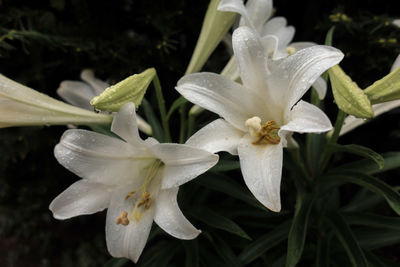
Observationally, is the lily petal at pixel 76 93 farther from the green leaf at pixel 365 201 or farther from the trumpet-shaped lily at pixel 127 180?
the green leaf at pixel 365 201

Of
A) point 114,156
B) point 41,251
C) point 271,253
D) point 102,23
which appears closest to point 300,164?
point 271,253

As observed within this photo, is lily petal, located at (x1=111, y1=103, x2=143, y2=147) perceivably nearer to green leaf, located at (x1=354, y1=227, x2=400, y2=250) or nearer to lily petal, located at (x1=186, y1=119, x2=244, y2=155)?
lily petal, located at (x1=186, y1=119, x2=244, y2=155)

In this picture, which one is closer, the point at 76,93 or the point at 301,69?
the point at 301,69

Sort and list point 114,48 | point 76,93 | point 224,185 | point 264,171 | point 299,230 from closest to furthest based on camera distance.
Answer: point 264,171, point 299,230, point 224,185, point 76,93, point 114,48

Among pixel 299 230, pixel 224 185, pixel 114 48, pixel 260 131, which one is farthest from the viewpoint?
pixel 114 48

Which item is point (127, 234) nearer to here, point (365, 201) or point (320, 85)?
point (320, 85)

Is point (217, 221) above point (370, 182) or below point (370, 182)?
below

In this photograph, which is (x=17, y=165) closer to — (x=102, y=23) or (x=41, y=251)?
(x=41, y=251)

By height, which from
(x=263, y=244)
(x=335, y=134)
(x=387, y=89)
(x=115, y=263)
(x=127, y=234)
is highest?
(x=387, y=89)

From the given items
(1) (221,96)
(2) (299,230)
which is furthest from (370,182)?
(1) (221,96)
